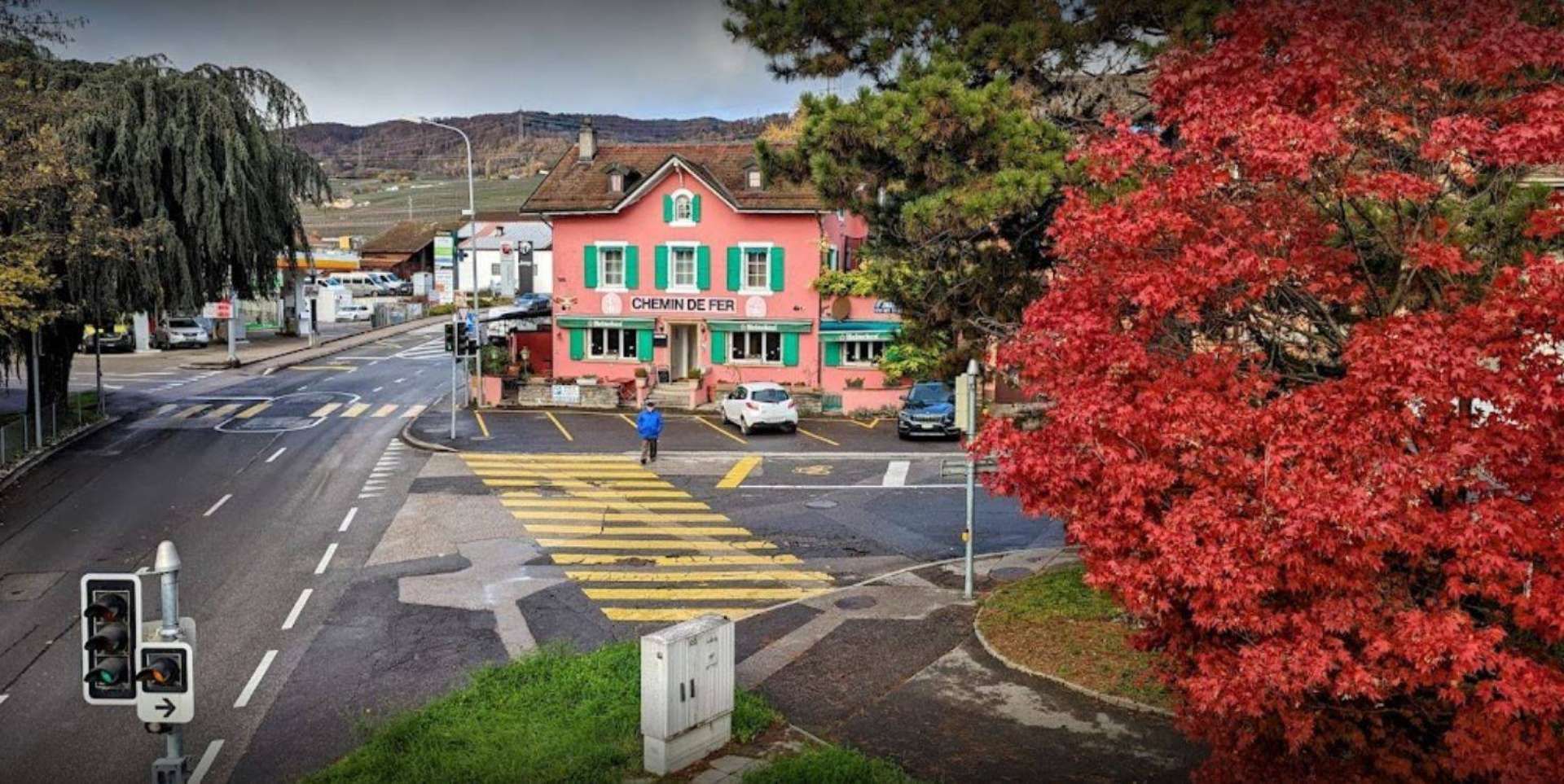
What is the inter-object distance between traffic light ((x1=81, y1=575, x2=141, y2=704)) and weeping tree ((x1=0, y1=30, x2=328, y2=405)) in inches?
877

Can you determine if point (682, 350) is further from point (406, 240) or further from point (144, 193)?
point (406, 240)

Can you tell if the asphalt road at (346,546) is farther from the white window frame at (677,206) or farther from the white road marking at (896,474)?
the white window frame at (677,206)

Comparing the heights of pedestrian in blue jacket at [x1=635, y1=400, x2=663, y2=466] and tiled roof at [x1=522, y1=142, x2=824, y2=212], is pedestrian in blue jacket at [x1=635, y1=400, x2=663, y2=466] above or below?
below

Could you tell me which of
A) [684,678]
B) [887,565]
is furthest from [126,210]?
[684,678]

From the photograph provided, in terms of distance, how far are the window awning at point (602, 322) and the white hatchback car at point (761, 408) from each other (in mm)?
7637

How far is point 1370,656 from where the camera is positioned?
8.29 m

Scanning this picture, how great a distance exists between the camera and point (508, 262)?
9656 cm

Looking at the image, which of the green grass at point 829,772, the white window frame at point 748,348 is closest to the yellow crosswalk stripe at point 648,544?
the green grass at point 829,772

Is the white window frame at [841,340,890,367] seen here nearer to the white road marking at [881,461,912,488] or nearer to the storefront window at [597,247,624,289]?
the storefront window at [597,247,624,289]

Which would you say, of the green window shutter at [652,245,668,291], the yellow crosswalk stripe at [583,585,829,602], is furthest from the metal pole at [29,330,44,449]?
the yellow crosswalk stripe at [583,585,829,602]

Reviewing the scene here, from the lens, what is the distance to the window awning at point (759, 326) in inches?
1735

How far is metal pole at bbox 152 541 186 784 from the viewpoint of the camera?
10.5m

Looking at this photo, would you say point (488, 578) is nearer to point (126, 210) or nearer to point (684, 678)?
point (684, 678)

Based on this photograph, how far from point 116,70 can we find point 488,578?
2656 cm
